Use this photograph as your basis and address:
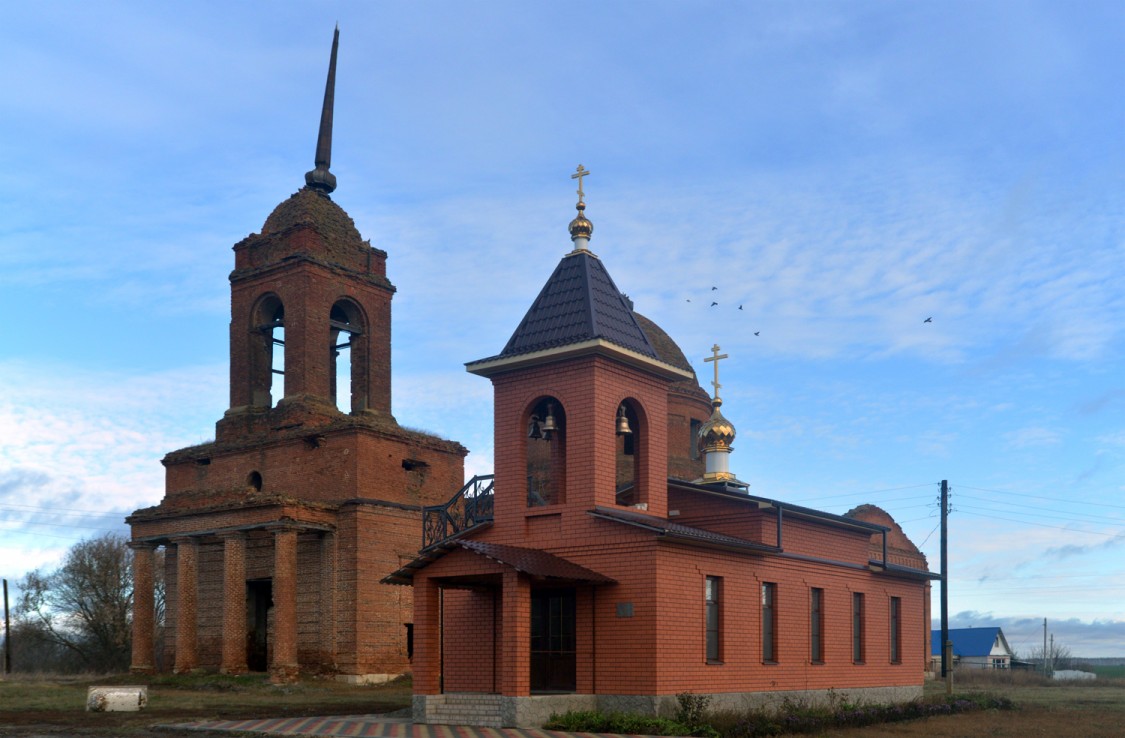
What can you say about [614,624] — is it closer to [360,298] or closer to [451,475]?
[451,475]

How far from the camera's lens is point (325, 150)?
143 ft

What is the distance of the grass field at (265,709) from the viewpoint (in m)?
21.5

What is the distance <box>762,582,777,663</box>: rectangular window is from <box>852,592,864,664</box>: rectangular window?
3.86m

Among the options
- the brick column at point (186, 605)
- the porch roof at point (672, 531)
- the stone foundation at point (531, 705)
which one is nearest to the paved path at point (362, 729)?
the stone foundation at point (531, 705)

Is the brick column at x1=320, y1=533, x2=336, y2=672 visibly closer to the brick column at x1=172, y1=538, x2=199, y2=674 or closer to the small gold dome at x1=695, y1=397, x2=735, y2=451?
the brick column at x1=172, y1=538, x2=199, y2=674

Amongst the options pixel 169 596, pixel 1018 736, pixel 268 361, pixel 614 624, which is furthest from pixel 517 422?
pixel 169 596

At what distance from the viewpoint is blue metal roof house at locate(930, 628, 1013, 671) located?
7912cm

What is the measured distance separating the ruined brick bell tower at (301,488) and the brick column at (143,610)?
60 millimetres

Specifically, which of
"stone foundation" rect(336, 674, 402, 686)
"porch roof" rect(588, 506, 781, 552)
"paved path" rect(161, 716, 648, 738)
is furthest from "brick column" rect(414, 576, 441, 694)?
"stone foundation" rect(336, 674, 402, 686)

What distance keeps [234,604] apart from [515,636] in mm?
18968

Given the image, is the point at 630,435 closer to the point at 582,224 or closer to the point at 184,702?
the point at 582,224

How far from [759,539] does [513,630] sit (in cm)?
602

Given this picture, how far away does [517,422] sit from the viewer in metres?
23.0

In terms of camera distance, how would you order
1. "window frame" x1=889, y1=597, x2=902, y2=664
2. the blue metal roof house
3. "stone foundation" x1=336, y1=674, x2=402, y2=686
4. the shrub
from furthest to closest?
the blue metal roof house, "stone foundation" x1=336, y1=674, x2=402, y2=686, "window frame" x1=889, y1=597, x2=902, y2=664, the shrub
